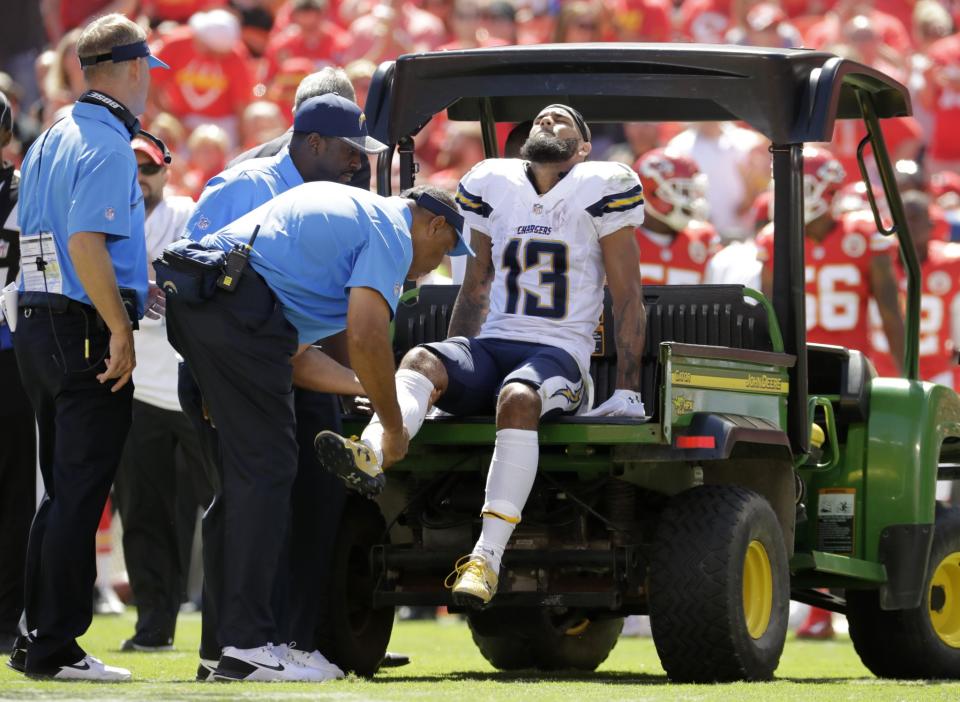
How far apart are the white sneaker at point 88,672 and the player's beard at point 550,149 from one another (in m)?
2.36

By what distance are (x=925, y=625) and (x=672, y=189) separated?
3748 millimetres

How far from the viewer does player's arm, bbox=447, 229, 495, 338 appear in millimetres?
7727

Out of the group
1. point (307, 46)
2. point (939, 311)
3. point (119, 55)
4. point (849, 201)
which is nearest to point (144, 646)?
point (119, 55)

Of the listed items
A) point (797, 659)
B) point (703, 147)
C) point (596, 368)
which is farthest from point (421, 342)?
point (703, 147)

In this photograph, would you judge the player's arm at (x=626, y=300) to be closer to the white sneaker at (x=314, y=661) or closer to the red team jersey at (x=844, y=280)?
the white sneaker at (x=314, y=661)

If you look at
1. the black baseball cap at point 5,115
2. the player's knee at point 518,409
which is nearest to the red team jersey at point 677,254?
the black baseball cap at point 5,115

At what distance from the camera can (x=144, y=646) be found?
924 cm

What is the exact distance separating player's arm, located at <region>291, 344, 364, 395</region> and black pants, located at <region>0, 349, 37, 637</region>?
1.82 meters

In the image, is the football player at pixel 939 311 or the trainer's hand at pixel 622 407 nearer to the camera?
the trainer's hand at pixel 622 407

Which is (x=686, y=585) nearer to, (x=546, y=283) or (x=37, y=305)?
(x=546, y=283)

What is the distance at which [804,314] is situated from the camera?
7.67 meters

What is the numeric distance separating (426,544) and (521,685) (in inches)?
32.7

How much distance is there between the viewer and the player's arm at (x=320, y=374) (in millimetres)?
6984

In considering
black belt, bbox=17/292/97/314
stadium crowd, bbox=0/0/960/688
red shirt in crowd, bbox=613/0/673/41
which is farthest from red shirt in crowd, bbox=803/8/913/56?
black belt, bbox=17/292/97/314
